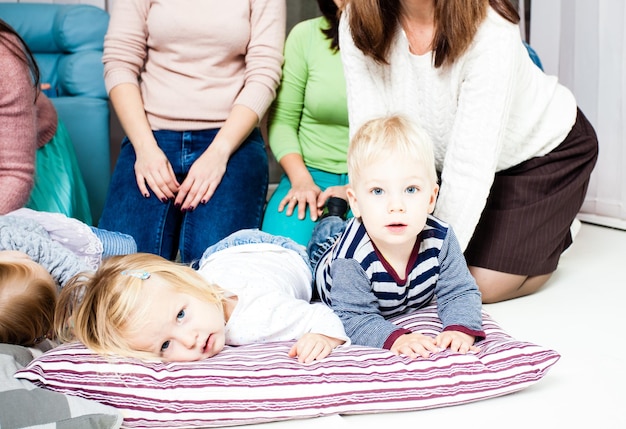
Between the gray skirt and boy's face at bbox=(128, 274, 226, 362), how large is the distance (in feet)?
2.74

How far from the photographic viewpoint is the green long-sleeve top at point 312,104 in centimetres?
223

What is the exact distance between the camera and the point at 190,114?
221cm

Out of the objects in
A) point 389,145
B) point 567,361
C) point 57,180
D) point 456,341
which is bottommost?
point 567,361

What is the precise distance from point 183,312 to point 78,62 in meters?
1.60

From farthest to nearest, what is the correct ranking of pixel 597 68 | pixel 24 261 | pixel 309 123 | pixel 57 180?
pixel 597 68 < pixel 309 123 < pixel 57 180 < pixel 24 261

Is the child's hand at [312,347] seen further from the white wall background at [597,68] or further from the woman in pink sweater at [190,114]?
the white wall background at [597,68]

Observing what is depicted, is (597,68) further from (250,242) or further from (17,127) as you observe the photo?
(17,127)

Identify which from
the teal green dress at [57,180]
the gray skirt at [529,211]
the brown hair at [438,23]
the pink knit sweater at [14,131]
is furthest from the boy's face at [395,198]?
the teal green dress at [57,180]

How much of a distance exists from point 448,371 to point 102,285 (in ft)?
2.09

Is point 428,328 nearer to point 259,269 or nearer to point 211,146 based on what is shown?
point 259,269

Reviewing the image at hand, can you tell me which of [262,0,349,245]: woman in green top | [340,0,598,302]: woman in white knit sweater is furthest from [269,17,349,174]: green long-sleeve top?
[340,0,598,302]: woman in white knit sweater

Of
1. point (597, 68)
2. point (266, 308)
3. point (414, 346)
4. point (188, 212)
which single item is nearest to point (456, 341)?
point (414, 346)

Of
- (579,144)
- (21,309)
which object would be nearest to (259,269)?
(21,309)

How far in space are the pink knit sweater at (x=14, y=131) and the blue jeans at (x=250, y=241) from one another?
1.59 ft
